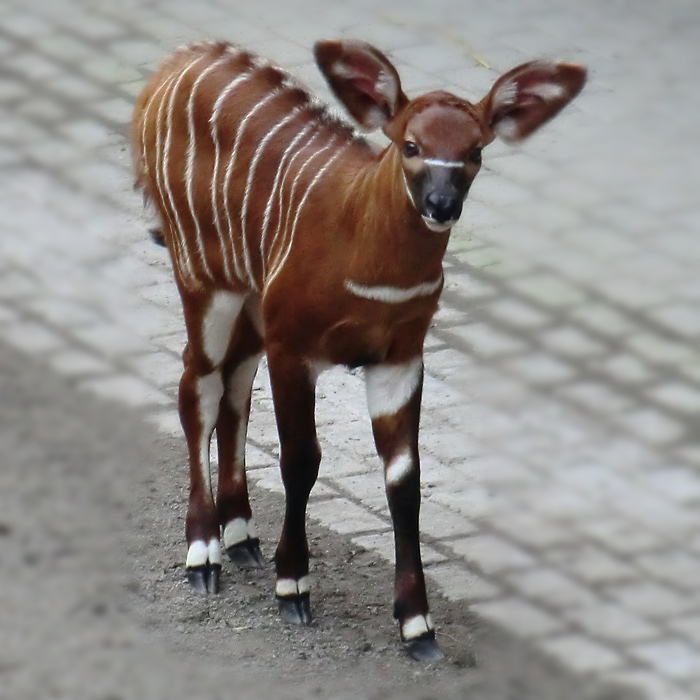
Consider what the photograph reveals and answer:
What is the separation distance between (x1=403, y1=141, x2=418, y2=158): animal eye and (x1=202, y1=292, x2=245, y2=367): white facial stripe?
3.60ft

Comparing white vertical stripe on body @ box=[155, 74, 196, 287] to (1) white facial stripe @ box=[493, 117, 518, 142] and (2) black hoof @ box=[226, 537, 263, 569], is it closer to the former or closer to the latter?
(2) black hoof @ box=[226, 537, 263, 569]

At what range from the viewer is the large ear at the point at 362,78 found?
4.72m

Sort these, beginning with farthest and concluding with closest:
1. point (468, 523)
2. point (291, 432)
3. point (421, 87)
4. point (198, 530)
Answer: point (421, 87), point (468, 523), point (198, 530), point (291, 432)

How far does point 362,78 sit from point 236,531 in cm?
185

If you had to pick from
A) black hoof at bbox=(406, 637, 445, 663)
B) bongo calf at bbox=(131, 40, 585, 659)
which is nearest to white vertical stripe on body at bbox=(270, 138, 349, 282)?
bongo calf at bbox=(131, 40, 585, 659)

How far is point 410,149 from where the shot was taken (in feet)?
15.0

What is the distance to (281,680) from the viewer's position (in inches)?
197

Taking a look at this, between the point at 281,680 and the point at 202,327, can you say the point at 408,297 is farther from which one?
the point at 281,680

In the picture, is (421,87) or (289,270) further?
(421,87)

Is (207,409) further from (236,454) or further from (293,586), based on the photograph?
(293,586)

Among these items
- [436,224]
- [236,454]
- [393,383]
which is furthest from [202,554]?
[436,224]

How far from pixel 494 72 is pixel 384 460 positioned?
474cm

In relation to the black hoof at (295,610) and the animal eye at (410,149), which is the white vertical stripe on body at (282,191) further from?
the black hoof at (295,610)

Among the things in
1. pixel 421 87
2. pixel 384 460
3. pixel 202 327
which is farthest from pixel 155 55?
pixel 384 460
